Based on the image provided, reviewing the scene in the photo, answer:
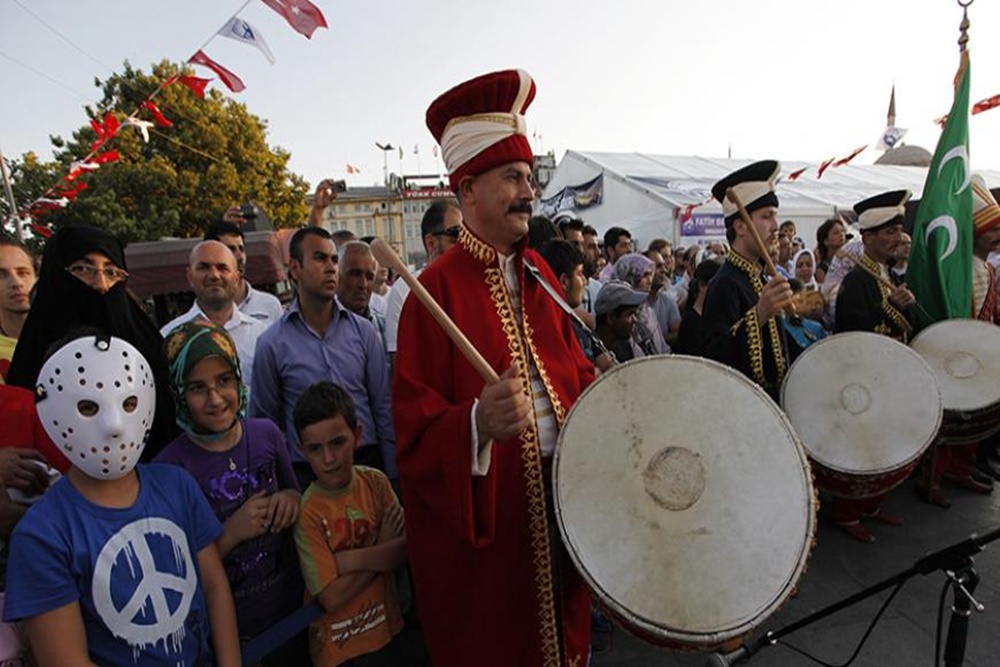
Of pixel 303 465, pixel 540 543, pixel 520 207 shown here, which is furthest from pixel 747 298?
pixel 303 465

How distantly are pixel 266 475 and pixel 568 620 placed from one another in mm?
1172

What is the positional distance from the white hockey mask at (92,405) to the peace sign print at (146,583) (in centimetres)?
19

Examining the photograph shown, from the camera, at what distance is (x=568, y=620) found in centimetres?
174

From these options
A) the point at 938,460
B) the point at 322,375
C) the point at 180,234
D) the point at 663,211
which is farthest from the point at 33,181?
the point at 938,460

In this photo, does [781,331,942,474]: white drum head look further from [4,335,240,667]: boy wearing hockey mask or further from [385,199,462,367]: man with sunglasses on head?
[4,335,240,667]: boy wearing hockey mask

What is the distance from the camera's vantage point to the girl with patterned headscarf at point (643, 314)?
151 inches

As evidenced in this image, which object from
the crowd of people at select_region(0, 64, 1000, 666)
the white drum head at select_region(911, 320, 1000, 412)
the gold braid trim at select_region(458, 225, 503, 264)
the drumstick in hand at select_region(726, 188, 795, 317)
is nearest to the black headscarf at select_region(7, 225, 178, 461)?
the crowd of people at select_region(0, 64, 1000, 666)

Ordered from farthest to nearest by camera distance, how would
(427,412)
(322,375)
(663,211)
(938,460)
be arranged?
1. (663,211)
2. (938,460)
3. (322,375)
4. (427,412)

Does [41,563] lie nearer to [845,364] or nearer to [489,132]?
[489,132]

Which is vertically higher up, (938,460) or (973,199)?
(973,199)

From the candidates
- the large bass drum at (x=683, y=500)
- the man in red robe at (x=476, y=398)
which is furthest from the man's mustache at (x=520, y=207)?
the large bass drum at (x=683, y=500)

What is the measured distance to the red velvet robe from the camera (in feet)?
5.24

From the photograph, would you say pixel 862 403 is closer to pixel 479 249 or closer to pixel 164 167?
pixel 479 249

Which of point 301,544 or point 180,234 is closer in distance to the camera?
point 301,544
